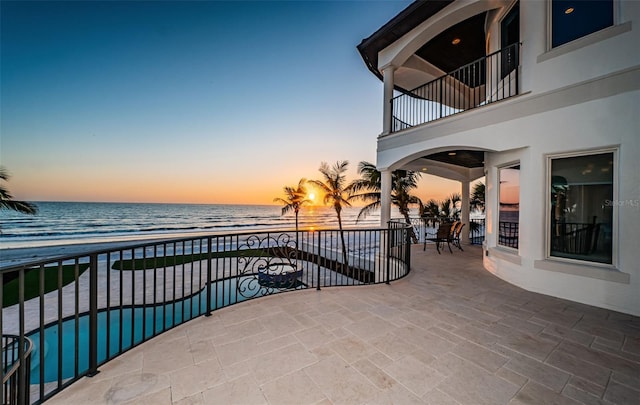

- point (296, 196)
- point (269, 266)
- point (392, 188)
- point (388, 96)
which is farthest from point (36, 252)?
point (388, 96)

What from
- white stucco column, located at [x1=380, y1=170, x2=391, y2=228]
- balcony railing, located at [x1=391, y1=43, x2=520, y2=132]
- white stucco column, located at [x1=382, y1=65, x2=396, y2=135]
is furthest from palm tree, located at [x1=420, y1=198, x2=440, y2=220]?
white stucco column, located at [x1=382, y1=65, x2=396, y2=135]

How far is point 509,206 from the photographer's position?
506cm

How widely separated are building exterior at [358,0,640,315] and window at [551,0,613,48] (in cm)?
1

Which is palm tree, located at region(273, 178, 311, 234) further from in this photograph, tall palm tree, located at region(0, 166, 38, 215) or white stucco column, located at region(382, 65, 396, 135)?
tall palm tree, located at region(0, 166, 38, 215)

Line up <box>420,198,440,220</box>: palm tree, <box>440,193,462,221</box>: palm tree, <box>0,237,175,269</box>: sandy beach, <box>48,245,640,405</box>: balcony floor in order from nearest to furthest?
<box>48,245,640,405</box>: balcony floor
<box>0,237,175,269</box>: sandy beach
<box>420,198,440,220</box>: palm tree
<box>440,193,462,221</box>: palm tree

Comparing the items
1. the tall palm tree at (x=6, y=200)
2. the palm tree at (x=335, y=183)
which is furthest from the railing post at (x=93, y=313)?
the palm tree at (x=335, y=183)

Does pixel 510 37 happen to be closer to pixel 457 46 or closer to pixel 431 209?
A: pixel 457 46

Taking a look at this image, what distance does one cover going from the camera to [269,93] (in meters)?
10.8

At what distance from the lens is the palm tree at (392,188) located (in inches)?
433

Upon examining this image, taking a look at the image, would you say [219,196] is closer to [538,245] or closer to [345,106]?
[345,106]

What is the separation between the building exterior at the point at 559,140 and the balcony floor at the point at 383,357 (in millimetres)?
770

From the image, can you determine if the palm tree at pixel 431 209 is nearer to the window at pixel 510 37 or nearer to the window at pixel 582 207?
the window at pixel 510 37

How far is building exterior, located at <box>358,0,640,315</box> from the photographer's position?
3.49 meters

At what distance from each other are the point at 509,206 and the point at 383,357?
175 inches
